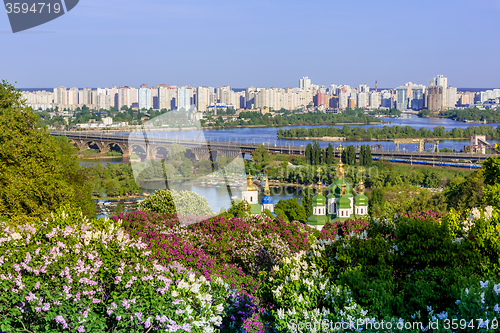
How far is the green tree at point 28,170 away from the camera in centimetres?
427

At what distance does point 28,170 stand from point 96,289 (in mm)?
2178

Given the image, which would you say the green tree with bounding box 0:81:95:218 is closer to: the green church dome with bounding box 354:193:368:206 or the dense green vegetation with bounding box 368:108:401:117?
the green church dome with bounding box 354:193:368:206

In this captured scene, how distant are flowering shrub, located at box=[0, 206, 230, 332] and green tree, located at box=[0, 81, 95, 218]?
1.46 m

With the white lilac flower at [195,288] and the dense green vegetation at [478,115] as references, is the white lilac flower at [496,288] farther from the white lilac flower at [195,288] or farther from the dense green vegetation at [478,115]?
the dense green vegetation at [478,115]

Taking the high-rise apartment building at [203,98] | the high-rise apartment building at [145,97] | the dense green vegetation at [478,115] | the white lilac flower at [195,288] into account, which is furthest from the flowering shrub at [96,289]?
the high-rise apartment building at [145,97]

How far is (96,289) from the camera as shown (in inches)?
101

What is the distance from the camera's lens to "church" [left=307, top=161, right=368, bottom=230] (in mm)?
7441

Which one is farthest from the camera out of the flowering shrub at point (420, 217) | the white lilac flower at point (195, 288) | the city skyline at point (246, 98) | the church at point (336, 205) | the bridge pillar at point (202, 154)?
the city skyline at point (246, 98)

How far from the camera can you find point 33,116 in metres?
4.91

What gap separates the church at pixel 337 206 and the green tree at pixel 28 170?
3.17 metres

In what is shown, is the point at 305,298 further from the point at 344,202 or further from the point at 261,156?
the point at 261,156

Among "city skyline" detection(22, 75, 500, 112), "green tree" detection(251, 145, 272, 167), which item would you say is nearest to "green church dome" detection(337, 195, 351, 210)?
"green tree" detection(251, 145, 272, 167)

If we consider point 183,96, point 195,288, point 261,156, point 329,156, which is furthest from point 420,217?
point 183,96

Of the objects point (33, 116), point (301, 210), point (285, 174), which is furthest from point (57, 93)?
point (33, 116)
